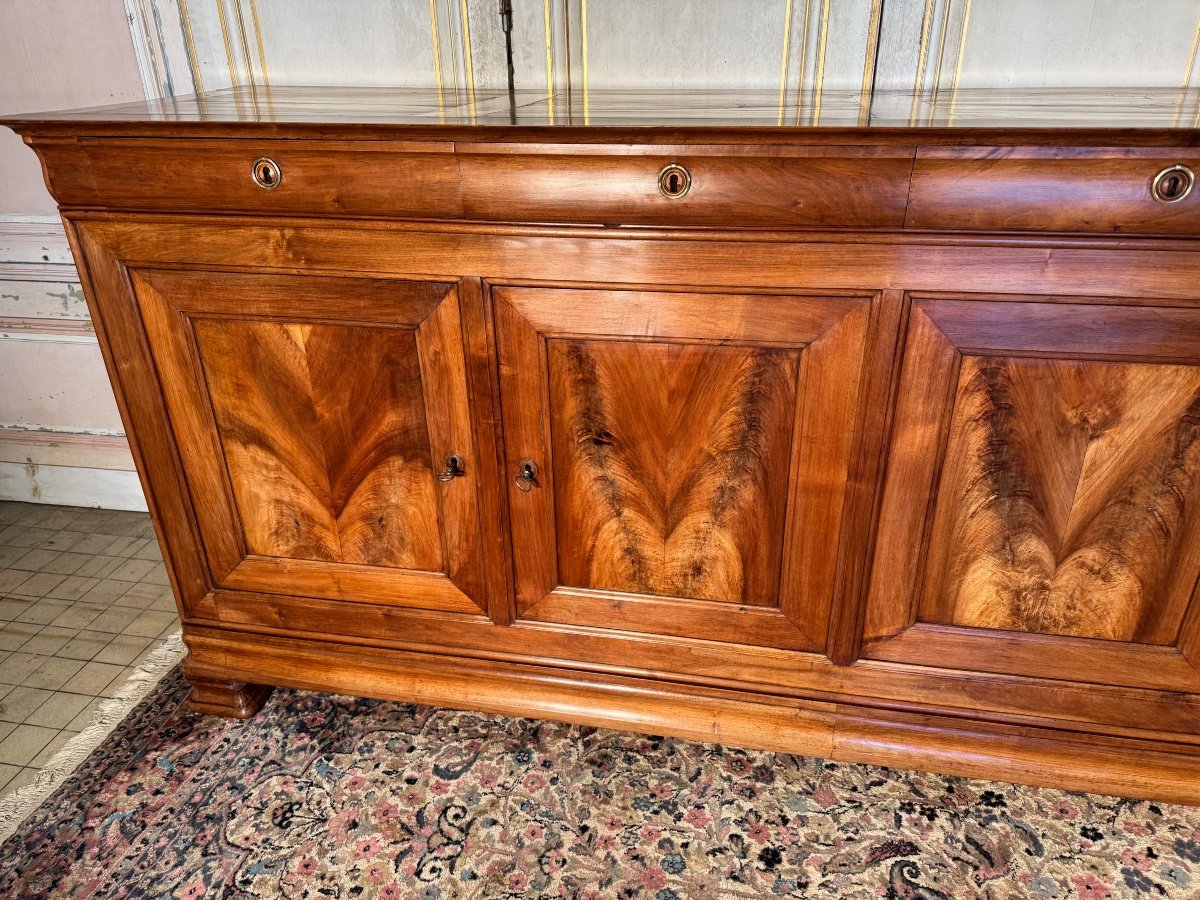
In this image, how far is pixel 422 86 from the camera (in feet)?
4.71

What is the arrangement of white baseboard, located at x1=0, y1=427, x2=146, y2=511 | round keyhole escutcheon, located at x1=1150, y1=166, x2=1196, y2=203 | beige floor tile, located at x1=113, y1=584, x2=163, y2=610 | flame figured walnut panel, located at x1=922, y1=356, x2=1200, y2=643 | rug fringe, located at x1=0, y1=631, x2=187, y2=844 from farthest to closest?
white baseboard, located at x1=0, y1=427, x2=146, y2=511, beige floor tile, located at x1=113, y1=584, x2=163, y2=610, rug fringe, located at x1=0, y1=631, x2=187, y2=844, flame figured walnut panel, located at x1=922, y1=356, x2=1200, y2=643, round keyhole escutcheon, located at x1=1150, y1=166, x2=1196, y2=203

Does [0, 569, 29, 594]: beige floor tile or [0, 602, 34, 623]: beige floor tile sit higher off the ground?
[0, 602, 34, 623]: beige floor tile

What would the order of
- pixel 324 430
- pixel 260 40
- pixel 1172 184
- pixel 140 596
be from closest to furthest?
pixel 1172 184 < pixel 324 430 < pixel 260 40 < pixel 140 596

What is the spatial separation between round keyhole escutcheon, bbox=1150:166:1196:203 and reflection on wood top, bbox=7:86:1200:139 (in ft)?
0.12

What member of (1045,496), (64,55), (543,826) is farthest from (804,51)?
(64,55)

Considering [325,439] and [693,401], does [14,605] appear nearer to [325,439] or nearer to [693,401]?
[325,439]

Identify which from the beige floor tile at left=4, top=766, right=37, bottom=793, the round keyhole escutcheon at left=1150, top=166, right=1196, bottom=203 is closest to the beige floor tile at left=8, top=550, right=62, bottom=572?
the beige floor tile at left=4, top=766, right=37, bottom=793

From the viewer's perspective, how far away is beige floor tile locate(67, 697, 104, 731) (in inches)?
53.2

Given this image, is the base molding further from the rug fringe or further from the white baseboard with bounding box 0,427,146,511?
the white baseboard with bounding box 0,427,146,511

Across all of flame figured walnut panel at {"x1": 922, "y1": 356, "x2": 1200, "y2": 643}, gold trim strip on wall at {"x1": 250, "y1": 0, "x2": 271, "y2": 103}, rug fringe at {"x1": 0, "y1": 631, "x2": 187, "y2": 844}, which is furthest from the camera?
gold trim strip on wall at {"x1": 250, "y1": 0, "x2": 271, "y2": 103}

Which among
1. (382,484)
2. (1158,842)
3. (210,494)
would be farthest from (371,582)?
(1158,842)

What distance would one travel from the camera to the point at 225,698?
1350 mm

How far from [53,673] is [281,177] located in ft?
3.39

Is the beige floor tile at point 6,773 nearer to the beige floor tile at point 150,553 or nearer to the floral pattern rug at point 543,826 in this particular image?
the floral pattern rug at point 543,826
